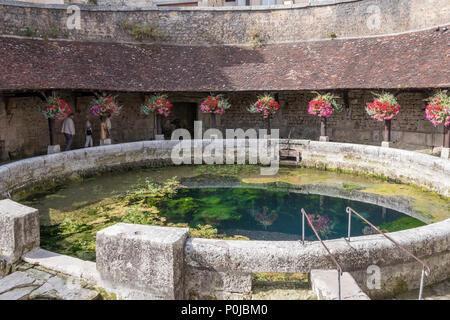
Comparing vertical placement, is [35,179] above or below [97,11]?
below

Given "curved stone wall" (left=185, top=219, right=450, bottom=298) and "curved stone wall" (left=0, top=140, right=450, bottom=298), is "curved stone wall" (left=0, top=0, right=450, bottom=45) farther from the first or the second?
"curved stone wall" (left=185, top=219, right=450, bottom=298)

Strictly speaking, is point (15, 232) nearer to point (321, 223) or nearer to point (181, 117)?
point (321, 223)

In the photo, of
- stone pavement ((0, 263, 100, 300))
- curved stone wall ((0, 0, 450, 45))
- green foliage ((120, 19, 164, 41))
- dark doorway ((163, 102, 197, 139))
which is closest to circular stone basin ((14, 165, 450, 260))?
stone pavement ((0, 263, 100, 300))

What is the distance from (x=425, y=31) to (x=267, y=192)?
7.81 m

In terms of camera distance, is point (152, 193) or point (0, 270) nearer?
point (0, 270)

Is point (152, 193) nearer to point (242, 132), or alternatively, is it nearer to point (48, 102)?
point (48, 102)

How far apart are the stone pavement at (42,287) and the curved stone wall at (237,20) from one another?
432 inches

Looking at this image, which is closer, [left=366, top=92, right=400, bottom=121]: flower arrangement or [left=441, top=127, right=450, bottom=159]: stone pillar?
[left=441, top=127, right=450, bottom=159]: stone pillar

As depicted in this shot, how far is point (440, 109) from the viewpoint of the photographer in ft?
30.5

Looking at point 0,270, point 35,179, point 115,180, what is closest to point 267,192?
point 115,180

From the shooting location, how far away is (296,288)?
11.6 feet

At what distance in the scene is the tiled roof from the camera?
1066 centimetres
